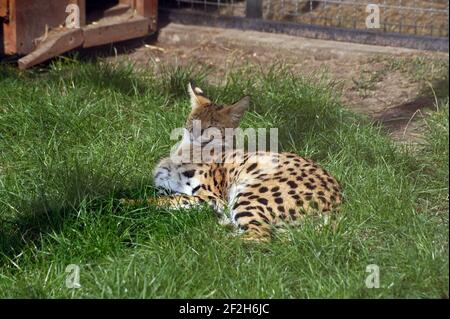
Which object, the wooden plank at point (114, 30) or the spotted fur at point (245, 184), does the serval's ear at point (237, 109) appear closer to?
the spotted fur at point (245, 184)

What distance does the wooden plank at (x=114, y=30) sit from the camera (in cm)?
712

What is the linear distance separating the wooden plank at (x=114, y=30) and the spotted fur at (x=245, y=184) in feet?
7.06

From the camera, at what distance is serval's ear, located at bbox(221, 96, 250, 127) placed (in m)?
4.91

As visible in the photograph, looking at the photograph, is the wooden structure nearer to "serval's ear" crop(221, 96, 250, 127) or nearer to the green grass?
the green grass

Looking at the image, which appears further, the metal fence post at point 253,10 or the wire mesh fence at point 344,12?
the metal fence post at point 253,10

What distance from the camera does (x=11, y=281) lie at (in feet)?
12.9

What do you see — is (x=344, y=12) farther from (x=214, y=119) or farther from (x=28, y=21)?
(x=214, y=119)

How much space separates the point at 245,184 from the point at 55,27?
9.33 ft

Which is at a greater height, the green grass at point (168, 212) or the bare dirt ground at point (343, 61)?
the bare dirt ground at point (343, 61)

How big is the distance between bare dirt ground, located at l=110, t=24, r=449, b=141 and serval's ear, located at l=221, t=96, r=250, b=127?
1.06m

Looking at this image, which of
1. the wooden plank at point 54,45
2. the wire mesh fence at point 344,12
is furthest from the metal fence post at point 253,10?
the wooden plank at point 54,45

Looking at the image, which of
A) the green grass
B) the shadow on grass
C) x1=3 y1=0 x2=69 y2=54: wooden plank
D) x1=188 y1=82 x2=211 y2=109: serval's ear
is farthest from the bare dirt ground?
the shadow on grass

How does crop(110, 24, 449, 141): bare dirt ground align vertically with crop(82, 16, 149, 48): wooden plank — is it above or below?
below
